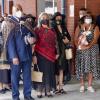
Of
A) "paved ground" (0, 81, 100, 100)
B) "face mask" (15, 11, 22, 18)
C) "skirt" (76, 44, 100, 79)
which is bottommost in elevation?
"paved ground" (0, 81, 100, 100)

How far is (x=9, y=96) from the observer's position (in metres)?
8.30

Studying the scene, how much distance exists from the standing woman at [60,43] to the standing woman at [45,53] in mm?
347

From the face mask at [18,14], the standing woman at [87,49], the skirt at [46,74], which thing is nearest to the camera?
the face mask at [18,14]

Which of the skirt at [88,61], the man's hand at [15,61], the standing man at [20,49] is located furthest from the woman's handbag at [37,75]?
the skirt at [88,61]

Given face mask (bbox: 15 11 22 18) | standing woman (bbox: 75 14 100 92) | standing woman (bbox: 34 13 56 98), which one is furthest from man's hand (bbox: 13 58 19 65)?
standing woman (bbox: 75 14 100 92)

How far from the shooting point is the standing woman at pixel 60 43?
8.31 m

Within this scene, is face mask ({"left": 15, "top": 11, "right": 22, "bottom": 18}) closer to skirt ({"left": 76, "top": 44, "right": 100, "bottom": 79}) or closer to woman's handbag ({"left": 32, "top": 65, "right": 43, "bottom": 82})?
woman's handbag ({"left": 32, "top": 65, "right": 43, "bottom": 82})

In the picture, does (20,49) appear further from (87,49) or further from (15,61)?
(87,49)

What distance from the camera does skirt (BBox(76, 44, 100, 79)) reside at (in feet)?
28.0

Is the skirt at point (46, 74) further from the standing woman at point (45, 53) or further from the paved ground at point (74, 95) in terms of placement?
the paved ground at point (74, 95)

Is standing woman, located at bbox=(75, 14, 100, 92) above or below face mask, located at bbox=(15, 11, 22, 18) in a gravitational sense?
below

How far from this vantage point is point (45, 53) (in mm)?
7859

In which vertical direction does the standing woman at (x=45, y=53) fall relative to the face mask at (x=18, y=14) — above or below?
below

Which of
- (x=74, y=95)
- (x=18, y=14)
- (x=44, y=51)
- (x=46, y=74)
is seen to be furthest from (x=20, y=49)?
(x=74, y=95)
